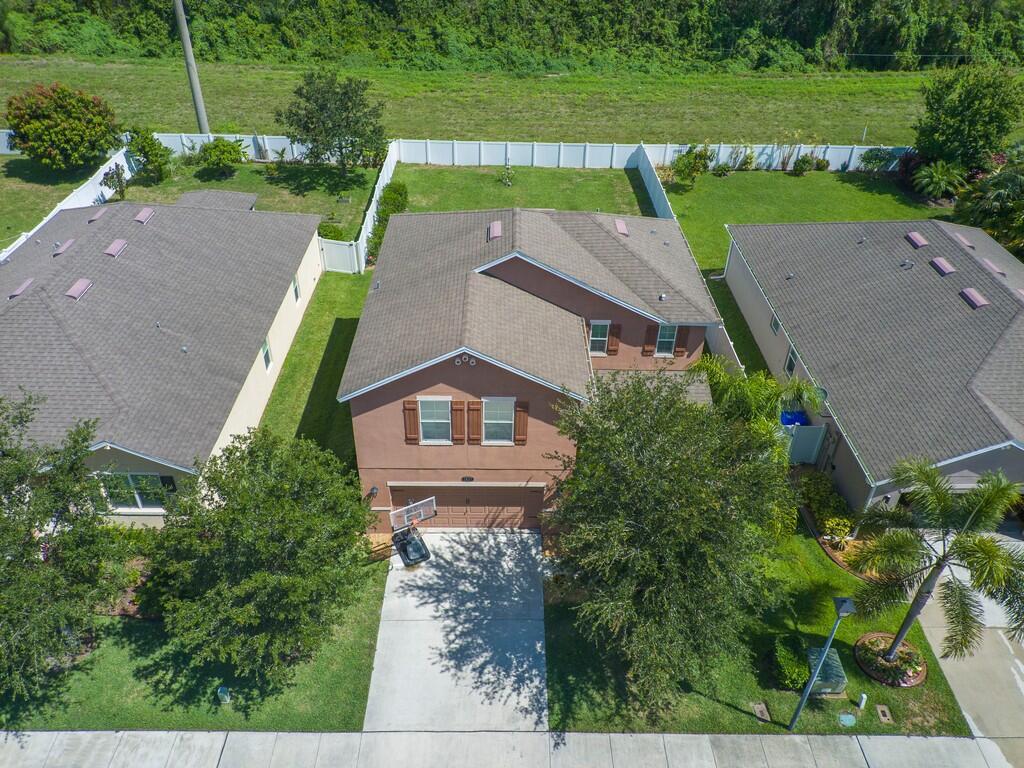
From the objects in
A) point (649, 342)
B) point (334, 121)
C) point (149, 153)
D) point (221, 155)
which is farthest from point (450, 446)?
point (149, 153)

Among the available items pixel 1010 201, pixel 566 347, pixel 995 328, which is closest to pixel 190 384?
pixel 566 347

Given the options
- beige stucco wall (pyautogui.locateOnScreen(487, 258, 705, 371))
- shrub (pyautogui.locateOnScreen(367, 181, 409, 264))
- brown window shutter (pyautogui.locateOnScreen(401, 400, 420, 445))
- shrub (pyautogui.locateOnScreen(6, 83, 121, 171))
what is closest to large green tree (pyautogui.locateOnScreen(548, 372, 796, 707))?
brown window shutter (pyautogui.locateOnScreen(401, 400, 420, 445))

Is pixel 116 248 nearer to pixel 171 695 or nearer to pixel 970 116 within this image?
pixel 171 695

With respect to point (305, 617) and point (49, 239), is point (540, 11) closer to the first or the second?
point (49, 239)

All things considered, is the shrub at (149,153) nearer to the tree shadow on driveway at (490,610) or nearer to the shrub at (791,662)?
the tree shadow on driveway at (490,610)

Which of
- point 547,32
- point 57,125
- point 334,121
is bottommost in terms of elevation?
point 547,32

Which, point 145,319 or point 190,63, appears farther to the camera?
point 190,63
